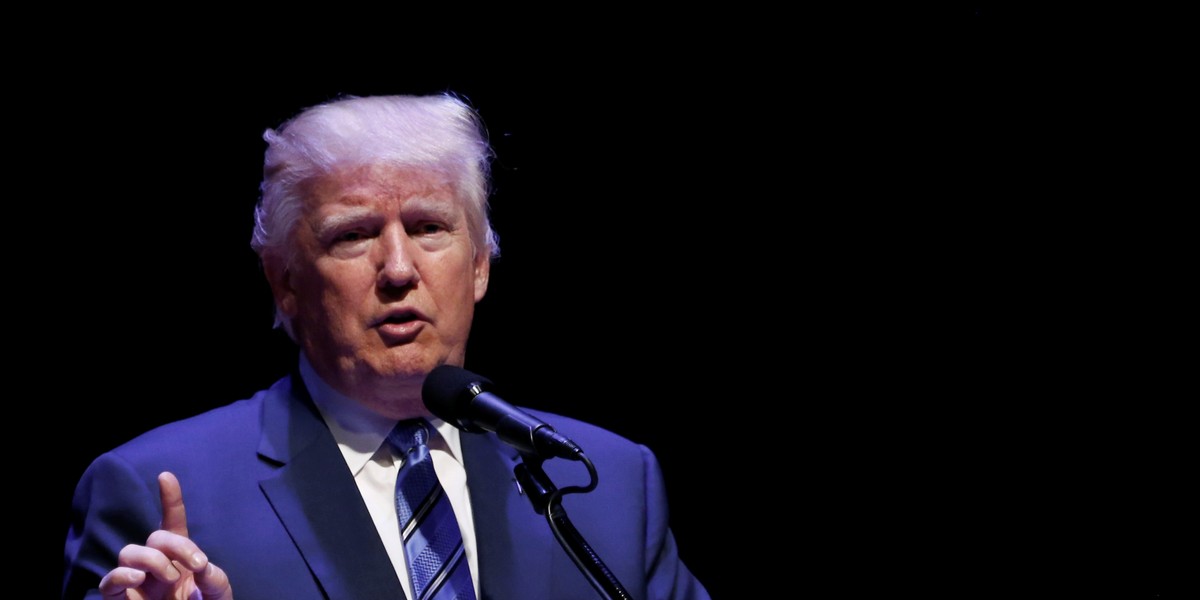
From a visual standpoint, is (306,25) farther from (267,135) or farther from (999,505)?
(999,505)

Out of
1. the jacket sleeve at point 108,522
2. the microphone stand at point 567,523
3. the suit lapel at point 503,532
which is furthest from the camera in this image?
the suit lapel at point 503,532

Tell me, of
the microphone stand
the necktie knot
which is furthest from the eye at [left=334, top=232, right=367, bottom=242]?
the microphone stand

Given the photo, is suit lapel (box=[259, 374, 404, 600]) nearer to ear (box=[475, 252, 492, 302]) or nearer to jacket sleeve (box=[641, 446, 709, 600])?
ear (box=[475, 252, 492, 302])

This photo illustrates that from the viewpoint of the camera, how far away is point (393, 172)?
2.51m

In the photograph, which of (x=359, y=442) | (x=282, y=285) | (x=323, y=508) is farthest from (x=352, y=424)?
(x=282, y=285)

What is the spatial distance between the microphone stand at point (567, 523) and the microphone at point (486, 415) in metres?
0.04

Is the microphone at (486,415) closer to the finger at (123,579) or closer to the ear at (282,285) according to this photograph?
the finger at (123,579)

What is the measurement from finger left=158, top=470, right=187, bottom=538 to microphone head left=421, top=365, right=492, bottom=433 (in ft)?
1.36

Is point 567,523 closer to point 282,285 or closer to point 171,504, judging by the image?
point 171,504

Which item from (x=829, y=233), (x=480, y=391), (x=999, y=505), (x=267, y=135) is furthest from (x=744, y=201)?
(x=480, y=391)

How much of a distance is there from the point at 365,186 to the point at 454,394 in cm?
66

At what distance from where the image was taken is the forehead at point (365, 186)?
2488 millimetres

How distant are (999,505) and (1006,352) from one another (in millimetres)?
405

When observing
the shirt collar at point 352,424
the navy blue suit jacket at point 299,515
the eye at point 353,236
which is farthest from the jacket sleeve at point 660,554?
the eye at point 353,236
